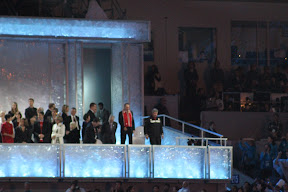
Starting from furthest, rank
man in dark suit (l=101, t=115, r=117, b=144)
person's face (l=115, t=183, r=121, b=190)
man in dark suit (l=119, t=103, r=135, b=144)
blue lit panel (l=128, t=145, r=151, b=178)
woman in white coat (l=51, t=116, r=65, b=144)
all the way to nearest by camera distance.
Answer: man in dark suit (l=119, t=103, r=135, b=144) → man in dark suit (l=101, t=115, r=117, b=144) → woman in white coat (l=51, t=116, r=65, b=144) → blue lit panel (l=128, t=145, r=151, b=178) → person's face (l=115, t=183, r=121, b=190)

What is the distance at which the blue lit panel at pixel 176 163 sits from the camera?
18.2 metres

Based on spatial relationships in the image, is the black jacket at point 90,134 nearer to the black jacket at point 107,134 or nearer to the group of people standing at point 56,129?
the group of people standing at point 56,129

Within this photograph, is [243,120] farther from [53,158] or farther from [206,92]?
[53,158]

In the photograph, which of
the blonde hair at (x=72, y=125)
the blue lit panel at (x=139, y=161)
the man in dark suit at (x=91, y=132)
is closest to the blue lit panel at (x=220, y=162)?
the blue lit panel at (x=139, y=161)

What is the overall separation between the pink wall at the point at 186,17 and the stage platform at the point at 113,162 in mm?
11489

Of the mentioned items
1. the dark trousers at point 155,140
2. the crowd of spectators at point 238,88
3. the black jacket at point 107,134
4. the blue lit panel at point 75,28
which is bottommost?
the dark trousers at point 155,140

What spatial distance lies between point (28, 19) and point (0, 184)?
617 centimetres

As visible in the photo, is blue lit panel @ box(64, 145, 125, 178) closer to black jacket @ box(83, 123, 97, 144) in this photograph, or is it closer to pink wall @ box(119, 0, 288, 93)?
black jacket @ box(83, 123, 97, 144)

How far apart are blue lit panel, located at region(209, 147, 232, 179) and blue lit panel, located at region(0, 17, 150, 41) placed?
18.9 ft

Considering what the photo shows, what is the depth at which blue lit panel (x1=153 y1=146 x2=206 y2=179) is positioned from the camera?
59.8 ft

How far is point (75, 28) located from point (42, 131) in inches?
189

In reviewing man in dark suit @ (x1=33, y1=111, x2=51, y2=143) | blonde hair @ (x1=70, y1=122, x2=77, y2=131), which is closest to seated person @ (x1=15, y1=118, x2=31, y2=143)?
man in dark suit @ (x1=33, y1=111, x2=51, y2=143)

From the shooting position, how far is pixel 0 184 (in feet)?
58.5

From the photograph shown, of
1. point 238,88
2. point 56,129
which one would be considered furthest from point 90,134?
point 238,88
